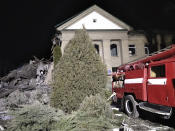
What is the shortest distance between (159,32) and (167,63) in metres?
21.6

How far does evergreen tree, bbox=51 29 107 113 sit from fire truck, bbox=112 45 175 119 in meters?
1.85

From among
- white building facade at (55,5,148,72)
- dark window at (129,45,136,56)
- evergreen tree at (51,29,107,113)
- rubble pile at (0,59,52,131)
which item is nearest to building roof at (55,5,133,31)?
white building facade at (55,5,148,72)

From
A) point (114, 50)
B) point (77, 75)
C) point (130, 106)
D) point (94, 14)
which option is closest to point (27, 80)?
point (130, 106)

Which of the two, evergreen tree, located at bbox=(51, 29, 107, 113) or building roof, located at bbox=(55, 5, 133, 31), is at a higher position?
building roof, located at bbox=(55, 5, 133, 31)

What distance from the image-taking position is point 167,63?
17.9 feet

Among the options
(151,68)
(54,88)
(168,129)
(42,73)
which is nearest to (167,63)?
(151,68)

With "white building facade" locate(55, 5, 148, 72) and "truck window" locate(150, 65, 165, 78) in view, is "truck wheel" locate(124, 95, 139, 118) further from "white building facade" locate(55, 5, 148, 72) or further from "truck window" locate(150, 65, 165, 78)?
"white building facade" locate(55, 5, 148, 72)

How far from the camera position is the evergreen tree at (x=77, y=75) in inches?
215

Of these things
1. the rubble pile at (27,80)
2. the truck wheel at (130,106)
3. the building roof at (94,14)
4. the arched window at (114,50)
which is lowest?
the truck wheel at (130,106)

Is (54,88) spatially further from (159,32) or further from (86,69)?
(159,32)

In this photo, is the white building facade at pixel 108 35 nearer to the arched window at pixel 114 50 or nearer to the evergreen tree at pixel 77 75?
the arched window at pixel 114 50

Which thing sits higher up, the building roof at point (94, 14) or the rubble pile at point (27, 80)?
the building roof at point (94, 14)

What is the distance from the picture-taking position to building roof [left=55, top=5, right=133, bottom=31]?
826 inches

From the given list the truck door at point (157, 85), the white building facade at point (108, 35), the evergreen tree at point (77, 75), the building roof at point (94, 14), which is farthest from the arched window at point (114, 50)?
the evergreen tree at point (77, 75)
